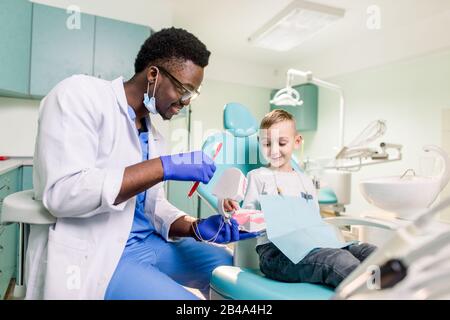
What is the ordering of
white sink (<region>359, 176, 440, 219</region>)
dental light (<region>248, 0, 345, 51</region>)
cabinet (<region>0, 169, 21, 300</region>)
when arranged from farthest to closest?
dental light (<region>248, 0, 345, 51</region>) → cabinet (<region>0, 169, 21, 300</region>) → white sink (<region>359, 176, 440, 219</region>)

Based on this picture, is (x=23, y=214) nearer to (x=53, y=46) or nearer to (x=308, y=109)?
(x=53, y=46)

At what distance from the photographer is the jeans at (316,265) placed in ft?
2.73

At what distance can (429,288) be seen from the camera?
49 cm

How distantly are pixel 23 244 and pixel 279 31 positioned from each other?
2929mm

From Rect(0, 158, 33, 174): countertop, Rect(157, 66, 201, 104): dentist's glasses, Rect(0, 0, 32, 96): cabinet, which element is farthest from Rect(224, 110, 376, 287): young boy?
Rect(0, 0, 32, 96): cabinet

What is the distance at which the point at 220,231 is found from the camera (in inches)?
42.1

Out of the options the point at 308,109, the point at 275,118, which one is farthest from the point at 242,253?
the point at 308,109

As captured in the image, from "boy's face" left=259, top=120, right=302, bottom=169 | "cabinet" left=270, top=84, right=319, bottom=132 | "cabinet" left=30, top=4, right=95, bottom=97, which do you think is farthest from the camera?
"cabinet" left=270, top=84, right=319, bottom=132

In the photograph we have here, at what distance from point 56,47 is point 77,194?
2.33 m

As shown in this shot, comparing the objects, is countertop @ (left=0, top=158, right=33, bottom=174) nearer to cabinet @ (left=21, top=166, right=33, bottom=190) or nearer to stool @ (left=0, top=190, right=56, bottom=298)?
cabinet @ (left=21, top=166, right=33, bottom=190)

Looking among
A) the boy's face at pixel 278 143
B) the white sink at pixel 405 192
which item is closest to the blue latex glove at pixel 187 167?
the boy's face at pixel 278 143

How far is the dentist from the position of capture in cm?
72

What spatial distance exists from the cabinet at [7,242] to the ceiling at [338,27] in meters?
2.12
